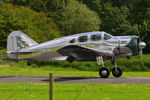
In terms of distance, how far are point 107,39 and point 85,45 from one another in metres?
1.58

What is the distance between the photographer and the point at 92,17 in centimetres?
7725

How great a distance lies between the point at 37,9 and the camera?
3246 inches

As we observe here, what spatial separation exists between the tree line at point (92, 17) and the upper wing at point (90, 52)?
48780 millimetres

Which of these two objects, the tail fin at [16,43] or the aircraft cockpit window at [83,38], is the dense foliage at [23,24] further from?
the aircraft cockpit window at [83,38]

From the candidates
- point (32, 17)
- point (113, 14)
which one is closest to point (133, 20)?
point (113, 14)

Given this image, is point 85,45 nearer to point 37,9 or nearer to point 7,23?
point 7,23

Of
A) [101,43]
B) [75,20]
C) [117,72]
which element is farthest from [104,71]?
[75,20]

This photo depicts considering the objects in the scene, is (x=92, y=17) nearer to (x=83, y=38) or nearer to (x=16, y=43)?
(x=16, y=43)

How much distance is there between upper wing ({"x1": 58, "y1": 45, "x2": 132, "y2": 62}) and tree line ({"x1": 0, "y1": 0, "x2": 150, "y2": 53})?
48.8 meters

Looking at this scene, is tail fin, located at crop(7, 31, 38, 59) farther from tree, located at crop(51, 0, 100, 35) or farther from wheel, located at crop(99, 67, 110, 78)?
tree, located at crop(51, 0, 100, 35)

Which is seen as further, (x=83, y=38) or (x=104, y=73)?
(x=83, y=38)

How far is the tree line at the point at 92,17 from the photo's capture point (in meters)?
75.8

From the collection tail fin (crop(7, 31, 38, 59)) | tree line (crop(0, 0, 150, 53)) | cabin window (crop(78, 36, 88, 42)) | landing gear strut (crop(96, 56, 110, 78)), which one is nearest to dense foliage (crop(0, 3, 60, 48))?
tree line (crop(0, 0, 150, 53))

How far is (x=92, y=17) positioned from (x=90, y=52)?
5521 cm
